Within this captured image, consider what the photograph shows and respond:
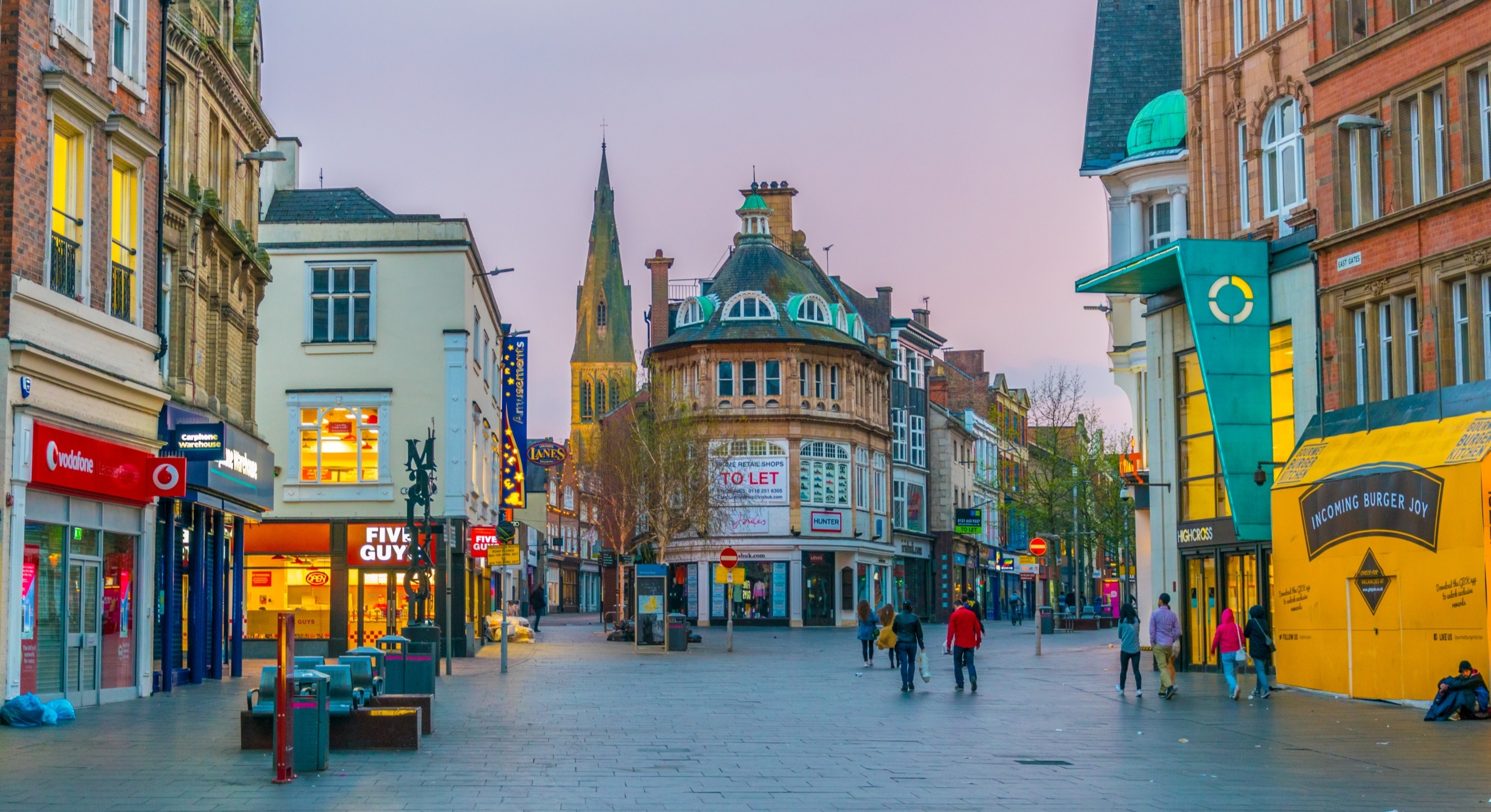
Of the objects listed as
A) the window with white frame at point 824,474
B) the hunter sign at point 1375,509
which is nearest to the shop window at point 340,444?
the hunter sign at point 1375,509

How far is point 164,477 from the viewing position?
23906 mm

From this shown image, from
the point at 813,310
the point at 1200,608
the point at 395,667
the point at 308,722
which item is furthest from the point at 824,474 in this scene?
the point at 308,722

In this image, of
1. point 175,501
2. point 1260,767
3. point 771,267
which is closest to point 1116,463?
point 771,267

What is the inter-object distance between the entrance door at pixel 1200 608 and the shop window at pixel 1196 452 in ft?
3.19

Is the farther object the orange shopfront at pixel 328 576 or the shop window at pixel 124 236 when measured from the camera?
the orange shopfront at pixel 328 576

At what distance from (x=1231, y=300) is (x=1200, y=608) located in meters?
6.17

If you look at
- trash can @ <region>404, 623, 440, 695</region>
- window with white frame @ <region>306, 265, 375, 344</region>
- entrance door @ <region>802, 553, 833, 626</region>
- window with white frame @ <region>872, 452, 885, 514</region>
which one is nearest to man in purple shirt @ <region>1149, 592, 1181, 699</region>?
trash can @ <region>404, 623, 440, 695</region>

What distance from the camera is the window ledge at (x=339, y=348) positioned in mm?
43000

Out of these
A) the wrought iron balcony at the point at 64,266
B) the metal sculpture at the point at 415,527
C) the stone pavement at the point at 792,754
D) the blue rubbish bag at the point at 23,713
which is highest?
the wrought iron balcony at the point at 64,266

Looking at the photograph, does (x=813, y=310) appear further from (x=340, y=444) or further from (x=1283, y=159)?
(x=1283, y=159)

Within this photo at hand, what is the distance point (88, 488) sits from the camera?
73.0 ft

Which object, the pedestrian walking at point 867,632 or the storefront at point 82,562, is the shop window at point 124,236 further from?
the pedestrian walking at point 867,632

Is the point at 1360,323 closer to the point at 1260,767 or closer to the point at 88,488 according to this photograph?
the point at 1260,767

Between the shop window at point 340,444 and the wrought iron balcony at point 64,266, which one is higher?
the wrought iron balcony at point 64,266
